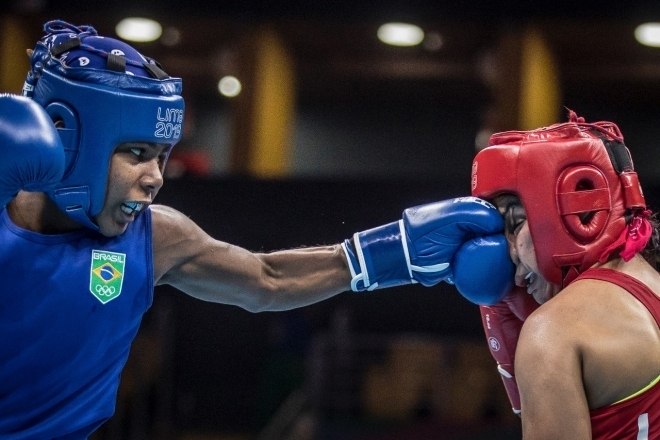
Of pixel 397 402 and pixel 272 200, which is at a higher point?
pixel 272 200

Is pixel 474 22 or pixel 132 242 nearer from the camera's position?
pixel 132 242

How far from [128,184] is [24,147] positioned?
45 cm

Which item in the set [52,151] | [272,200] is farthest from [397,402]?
[52,151]

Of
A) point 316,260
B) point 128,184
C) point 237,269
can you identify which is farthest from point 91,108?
point 316,260

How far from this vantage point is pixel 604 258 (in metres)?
2.23

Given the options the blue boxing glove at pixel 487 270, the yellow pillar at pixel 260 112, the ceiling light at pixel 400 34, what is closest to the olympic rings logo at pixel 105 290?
the blue boxing glove at pixel 487 270

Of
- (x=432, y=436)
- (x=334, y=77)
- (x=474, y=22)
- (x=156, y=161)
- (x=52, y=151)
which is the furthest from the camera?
(x=334, y=77)

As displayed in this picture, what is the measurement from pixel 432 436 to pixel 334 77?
525 cm

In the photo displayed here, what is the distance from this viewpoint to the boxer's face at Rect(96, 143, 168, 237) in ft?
7.59

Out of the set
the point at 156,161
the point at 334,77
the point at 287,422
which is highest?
the point at 334,77

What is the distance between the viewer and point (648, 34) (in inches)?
303

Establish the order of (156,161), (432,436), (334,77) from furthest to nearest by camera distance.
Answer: (334,77)
(432,436)
(156,161)

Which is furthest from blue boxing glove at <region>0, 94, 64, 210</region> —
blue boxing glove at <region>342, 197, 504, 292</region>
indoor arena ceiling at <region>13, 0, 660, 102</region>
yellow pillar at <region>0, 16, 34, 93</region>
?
yellow pillar at <region>0, 16, 34, 93</region>

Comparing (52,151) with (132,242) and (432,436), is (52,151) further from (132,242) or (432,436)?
(432,436)
